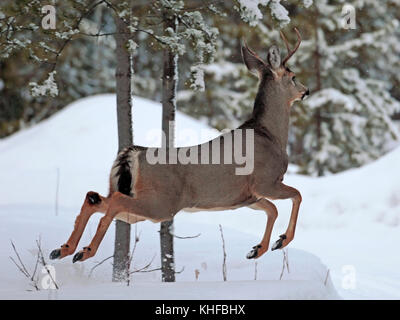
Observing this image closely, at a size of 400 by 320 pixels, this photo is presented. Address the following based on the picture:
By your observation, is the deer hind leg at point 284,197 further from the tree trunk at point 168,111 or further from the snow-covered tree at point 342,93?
Answer: the snow-covered tree at point 342,93

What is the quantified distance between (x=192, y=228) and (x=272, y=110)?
494cm

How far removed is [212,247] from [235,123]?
12761 millimetres

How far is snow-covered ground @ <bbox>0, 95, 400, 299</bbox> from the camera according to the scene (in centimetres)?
555

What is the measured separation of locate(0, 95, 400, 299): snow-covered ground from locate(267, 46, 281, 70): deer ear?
5.42 ft

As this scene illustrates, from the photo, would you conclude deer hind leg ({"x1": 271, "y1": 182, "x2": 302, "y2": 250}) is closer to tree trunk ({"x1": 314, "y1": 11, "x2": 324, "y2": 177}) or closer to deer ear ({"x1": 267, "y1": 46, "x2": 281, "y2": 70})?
deer ear ({"x1": 267, "y1": 46, "x2": 281, "y2": 70})

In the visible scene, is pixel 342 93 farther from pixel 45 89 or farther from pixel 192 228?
pixel 45 89

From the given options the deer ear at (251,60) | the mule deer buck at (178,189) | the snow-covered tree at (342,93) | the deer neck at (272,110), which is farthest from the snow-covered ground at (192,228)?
the snow-covered tree at (342,93)

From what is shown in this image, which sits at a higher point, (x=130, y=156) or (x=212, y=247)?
(x=130, y=156)

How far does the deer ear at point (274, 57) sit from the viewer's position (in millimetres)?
5211

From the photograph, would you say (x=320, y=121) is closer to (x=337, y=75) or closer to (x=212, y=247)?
(x=337, y=75)

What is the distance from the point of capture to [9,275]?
635cm

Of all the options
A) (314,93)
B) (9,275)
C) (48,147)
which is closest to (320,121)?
(314,93)

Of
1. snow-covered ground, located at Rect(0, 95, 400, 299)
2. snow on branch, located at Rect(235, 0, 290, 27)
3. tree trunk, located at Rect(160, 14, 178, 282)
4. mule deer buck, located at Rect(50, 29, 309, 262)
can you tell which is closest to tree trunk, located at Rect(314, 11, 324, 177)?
snow-covered ground, located at Rect(0, 95, 400, 299)

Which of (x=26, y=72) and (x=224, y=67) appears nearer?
(x=224, y=67)
